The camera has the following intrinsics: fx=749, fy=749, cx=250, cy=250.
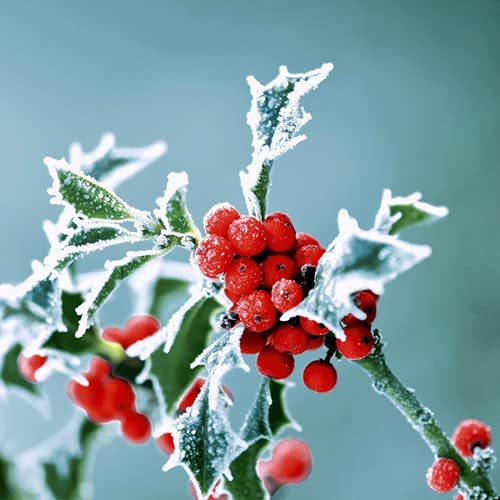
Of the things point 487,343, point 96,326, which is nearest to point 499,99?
point 487,343

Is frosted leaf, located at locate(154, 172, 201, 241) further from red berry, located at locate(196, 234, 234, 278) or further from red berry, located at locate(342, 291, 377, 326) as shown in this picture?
red berry, located at locate(342, 291, 377, 326)

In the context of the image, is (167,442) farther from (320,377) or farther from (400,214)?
(400,214)

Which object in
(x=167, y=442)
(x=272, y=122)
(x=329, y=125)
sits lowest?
(x=167, y=442)

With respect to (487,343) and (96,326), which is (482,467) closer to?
(96,326)

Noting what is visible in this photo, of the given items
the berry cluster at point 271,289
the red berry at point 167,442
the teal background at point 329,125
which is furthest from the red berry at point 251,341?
the teal background at point 329,125

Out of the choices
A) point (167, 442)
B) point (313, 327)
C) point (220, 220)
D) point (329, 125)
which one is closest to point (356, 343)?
point (313, 327)

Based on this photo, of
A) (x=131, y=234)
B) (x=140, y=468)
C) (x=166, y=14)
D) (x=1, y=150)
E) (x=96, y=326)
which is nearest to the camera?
(x=131, y=234)
